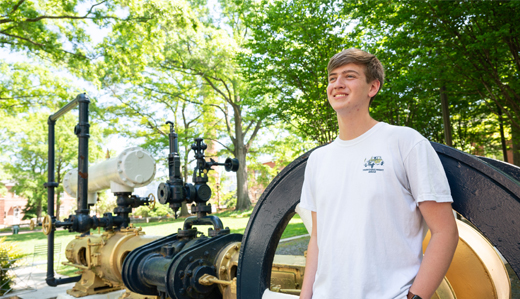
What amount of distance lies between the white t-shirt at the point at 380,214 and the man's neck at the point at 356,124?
45 millimetres

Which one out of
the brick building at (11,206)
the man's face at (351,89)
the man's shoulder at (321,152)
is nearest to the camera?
the man's face at (351,89)

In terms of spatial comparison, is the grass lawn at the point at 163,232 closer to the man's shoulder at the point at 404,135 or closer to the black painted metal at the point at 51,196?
the black painted metal at the point at 51,196

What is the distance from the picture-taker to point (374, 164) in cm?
143

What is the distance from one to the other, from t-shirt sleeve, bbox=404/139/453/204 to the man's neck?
0.82 feet

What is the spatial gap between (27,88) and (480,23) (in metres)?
13.5

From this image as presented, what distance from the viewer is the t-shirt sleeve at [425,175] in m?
1.29

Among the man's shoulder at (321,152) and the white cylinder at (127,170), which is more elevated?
the white cylinder at (127,170)

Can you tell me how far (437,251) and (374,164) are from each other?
1.25 ft

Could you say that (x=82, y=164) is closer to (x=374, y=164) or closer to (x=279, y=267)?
(x=279, y=267)

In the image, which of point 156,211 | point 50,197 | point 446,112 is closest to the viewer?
point 50,197

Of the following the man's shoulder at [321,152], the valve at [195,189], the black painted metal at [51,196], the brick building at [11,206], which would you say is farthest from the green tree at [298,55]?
the brick building at [11,206]

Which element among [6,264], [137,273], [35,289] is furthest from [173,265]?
[6,264]

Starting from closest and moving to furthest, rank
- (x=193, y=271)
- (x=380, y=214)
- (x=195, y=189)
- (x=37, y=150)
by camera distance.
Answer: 1. (x=380, y=214)
2. (x=193, y=271)
3. (x=195, y=189)
4. (x=37, y=150)

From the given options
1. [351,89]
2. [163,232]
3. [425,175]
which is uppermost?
[351,89]
